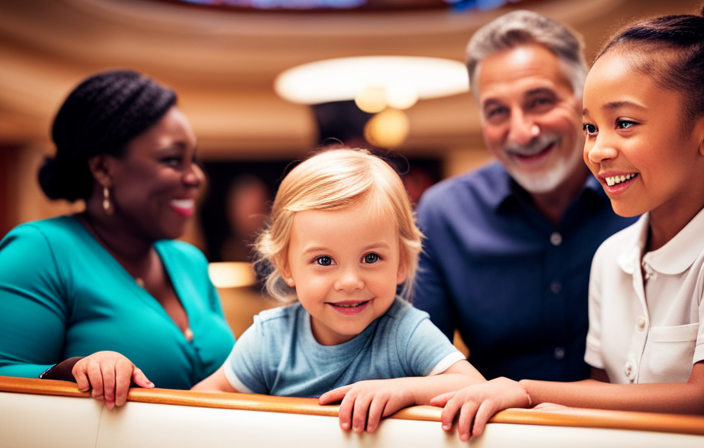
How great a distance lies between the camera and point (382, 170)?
1350mm

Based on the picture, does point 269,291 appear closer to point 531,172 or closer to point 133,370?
point 133,370

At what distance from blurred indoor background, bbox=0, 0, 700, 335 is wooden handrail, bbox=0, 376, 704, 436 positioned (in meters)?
2.85

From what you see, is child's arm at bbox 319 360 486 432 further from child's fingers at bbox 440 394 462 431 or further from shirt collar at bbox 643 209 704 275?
shirt collar at bbox 643 209 704 275

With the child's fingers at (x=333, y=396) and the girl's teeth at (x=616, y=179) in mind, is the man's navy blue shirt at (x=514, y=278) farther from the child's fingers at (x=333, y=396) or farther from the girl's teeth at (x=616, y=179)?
the child's fingers at (x=333, y=396)

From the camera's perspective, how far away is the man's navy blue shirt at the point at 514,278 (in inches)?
67.4

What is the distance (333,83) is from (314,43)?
959 millimetres

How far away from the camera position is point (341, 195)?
1224 millimetres

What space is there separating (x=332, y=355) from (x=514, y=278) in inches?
28.5

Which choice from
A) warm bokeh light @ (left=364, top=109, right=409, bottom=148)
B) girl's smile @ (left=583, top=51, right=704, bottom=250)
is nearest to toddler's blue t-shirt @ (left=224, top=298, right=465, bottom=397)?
girl's smile @ (left=583, top=51, right=704, bottom=250)

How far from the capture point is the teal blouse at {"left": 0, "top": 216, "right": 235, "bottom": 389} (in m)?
1.41

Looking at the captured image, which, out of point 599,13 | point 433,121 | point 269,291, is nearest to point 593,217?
point 269,291

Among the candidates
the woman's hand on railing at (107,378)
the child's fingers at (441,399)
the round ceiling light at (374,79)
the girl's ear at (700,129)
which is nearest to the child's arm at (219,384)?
the woman's hand on railing at (107,378)

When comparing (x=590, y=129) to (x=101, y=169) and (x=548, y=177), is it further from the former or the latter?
(x=101, y=169)

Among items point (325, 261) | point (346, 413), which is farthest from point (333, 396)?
point (325, 261)
